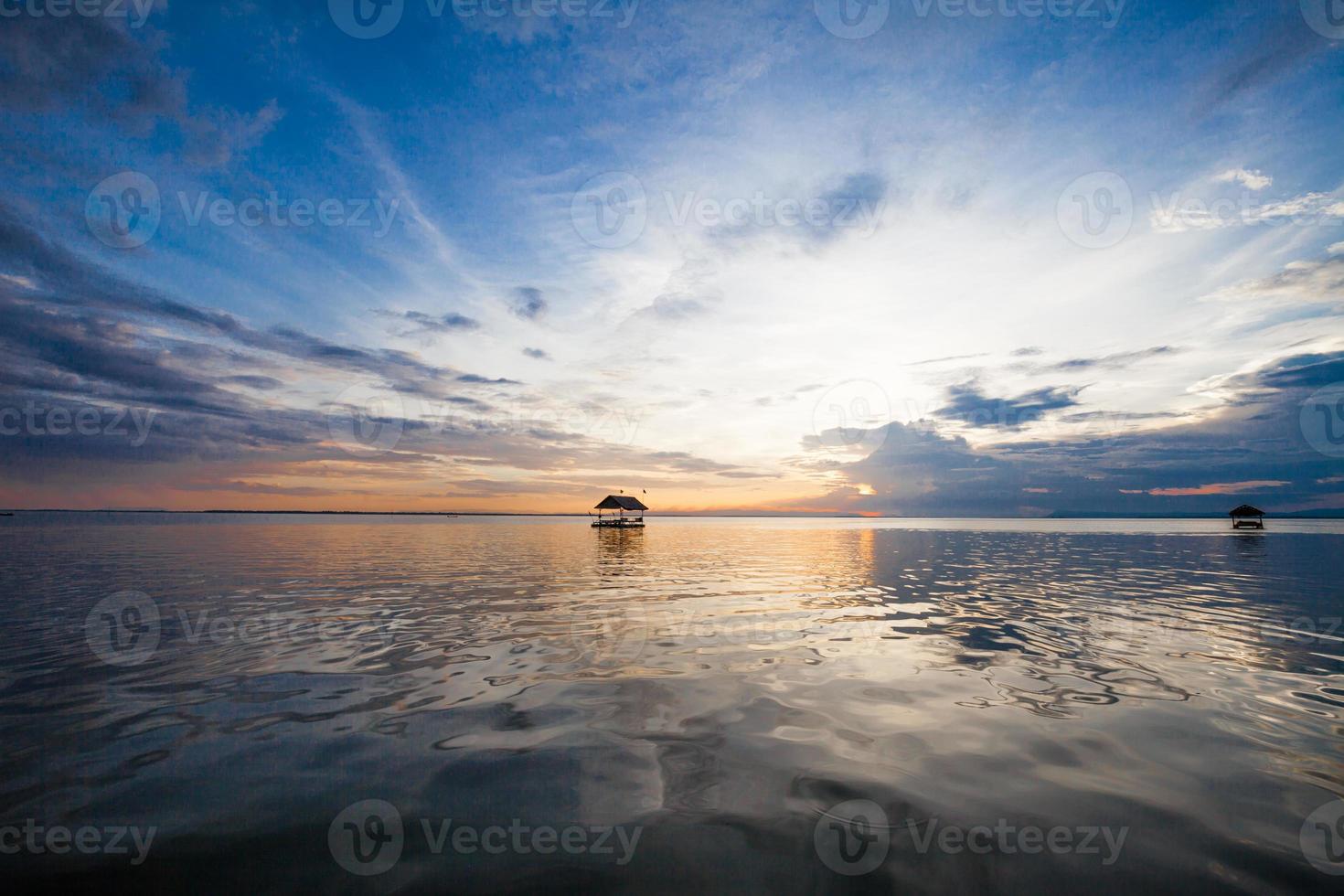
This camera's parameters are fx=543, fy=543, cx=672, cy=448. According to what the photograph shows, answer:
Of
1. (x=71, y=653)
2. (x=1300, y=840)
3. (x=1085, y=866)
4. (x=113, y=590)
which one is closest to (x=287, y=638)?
(x=71, y=653)

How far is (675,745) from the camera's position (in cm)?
610

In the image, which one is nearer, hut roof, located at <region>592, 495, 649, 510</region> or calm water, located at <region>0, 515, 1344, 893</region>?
calm water, located at <region>0, 515, 1344, 893</region>

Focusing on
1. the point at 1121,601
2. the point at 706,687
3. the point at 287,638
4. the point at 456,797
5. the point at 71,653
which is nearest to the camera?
the point at 456,797

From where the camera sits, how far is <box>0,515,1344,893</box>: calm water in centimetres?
411

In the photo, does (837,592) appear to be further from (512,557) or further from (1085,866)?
(512,557)

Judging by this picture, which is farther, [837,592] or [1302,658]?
[837,592]

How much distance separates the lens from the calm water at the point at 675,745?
411 cm

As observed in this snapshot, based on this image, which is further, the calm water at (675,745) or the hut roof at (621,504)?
the hut roof at (621,504)

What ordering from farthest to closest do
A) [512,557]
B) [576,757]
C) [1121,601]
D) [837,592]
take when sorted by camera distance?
1. [512,557]
2. [837,592]
3. [1121,601]
4. [576,757]

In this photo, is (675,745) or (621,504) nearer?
(675,745)

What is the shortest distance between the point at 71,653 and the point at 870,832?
13.0 m

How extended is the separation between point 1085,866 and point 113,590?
22.6 m

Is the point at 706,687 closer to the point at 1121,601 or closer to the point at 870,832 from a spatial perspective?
the point at 870,832

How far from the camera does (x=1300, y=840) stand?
4.35 metres
